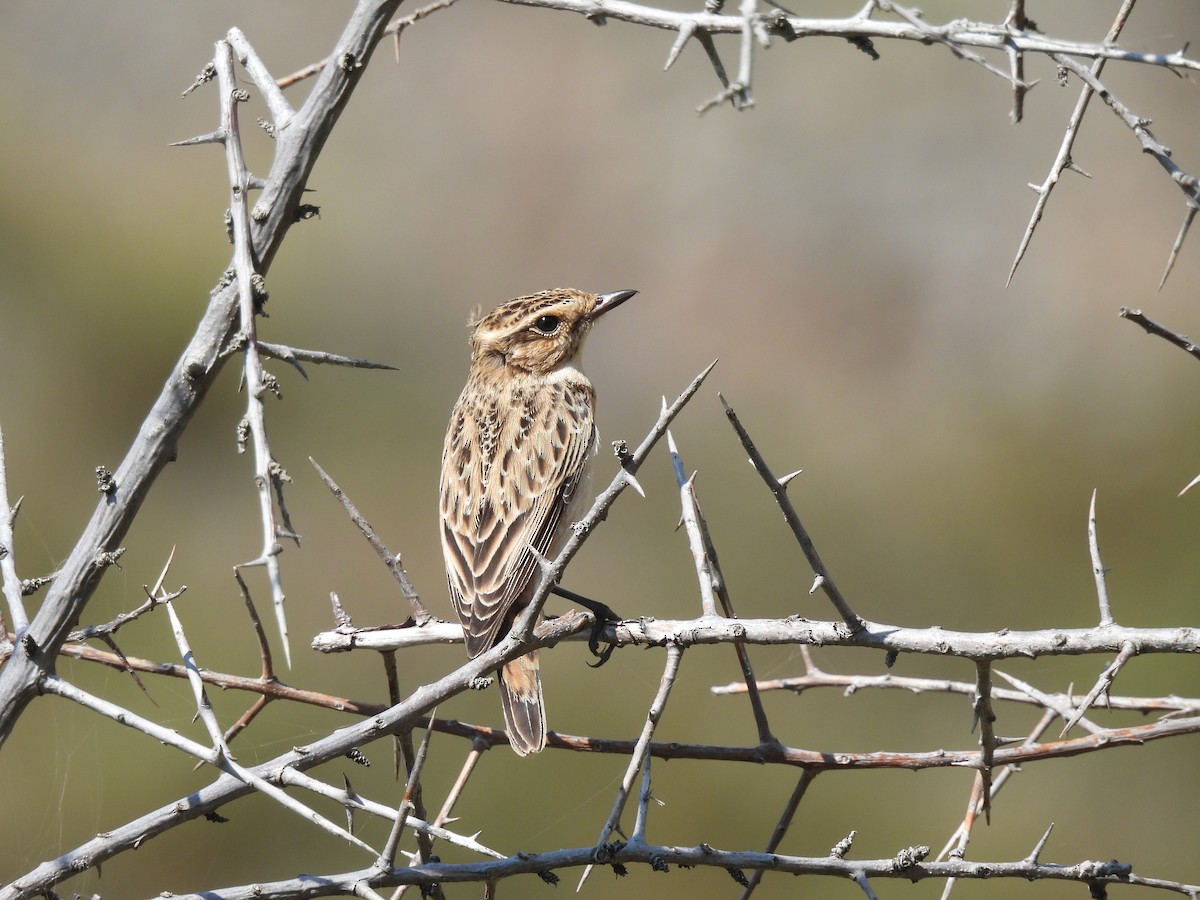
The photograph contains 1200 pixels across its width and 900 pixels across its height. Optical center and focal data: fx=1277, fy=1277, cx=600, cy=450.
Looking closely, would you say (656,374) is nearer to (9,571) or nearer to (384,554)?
(384,554)

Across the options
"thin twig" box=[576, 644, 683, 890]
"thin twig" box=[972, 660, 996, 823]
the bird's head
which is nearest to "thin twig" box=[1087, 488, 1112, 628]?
"thin twig" box=[972, 660, 996, 823]

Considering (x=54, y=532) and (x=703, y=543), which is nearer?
(x=703, y=543)

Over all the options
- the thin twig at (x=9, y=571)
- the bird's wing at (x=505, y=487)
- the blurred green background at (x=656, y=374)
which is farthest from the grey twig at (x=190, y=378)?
the blurred green background at (x=656, y=374)

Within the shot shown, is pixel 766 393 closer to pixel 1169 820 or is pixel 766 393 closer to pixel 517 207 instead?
pixel 517 207

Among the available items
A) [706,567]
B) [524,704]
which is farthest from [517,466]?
[706,567]

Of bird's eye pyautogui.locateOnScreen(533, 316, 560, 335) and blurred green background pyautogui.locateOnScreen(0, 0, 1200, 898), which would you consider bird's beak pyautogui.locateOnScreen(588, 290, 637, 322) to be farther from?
blurred green background pyautogui.locateOnScreen(0, 0, 1200, 898)

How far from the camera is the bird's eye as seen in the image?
5.60m

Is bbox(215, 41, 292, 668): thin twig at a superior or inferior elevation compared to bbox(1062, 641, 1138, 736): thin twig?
superior

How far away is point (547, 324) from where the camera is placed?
562 centimetres

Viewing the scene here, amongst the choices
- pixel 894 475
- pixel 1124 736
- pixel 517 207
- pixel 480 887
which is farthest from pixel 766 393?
pixel 1124 736

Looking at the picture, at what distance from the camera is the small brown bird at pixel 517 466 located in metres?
4.34

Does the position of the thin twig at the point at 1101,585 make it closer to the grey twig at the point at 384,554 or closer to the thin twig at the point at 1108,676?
the thin twig at the point at 1108,676

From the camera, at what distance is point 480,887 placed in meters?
8.20

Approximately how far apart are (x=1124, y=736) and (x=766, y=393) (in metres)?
8.87
